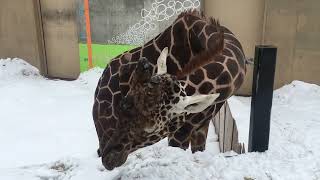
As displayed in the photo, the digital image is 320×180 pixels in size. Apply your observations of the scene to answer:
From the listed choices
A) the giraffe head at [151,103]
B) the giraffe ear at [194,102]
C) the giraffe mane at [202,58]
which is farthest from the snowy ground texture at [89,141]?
the giraffe mane at [202,58]

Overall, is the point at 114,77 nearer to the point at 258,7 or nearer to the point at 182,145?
the point at 182,145

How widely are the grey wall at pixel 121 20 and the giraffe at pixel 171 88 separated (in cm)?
502

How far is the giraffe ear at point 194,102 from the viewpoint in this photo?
2500mm

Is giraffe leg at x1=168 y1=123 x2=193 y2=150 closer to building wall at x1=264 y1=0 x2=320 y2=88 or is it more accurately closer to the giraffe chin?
the giraffe chin

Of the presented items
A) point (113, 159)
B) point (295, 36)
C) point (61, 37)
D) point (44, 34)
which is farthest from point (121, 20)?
point (113, 159)

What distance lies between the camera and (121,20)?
29.3 ft

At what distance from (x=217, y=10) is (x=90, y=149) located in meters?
4.45

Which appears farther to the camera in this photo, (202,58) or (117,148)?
(202,58)

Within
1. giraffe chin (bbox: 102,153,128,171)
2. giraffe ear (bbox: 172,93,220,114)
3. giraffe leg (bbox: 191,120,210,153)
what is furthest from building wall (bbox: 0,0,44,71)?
giraffe ear (bbox: 172,93,220,114)

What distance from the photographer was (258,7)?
7996mm

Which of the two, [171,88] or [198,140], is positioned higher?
[171,88]

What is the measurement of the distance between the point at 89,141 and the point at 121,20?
3878 mm

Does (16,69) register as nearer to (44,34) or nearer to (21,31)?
(21,31)

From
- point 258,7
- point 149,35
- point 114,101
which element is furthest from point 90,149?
point 258,7
